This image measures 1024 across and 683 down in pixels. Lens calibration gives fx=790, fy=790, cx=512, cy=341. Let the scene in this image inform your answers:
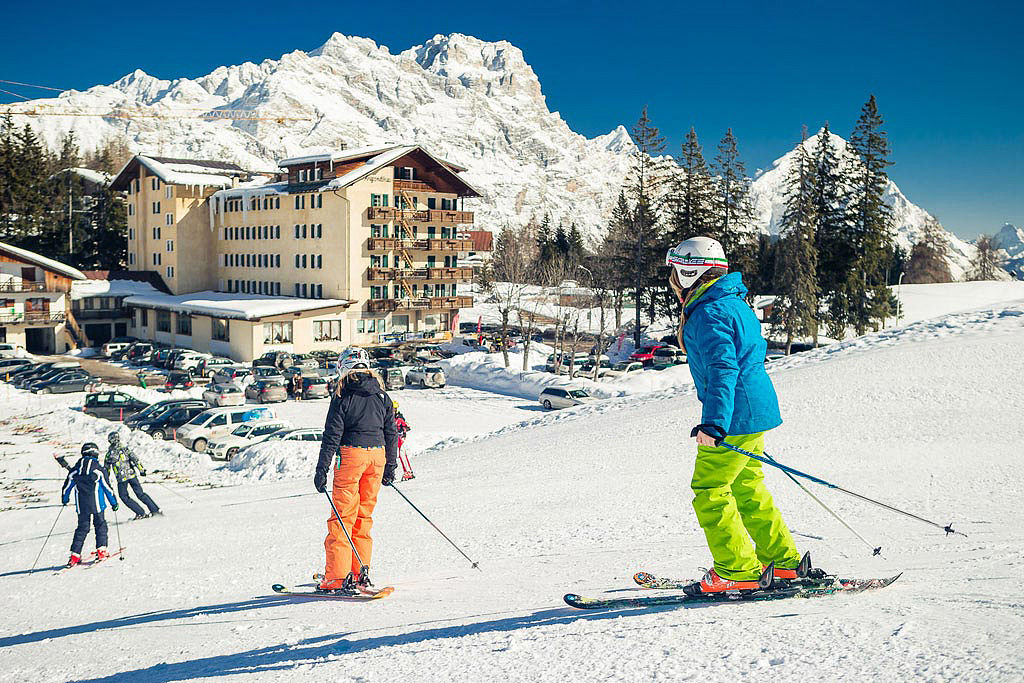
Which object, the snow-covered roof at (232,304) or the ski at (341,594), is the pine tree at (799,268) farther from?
the ski at (341,594)

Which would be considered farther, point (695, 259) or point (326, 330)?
point (326, 330)

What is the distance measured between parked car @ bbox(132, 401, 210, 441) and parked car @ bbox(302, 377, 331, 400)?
868cm

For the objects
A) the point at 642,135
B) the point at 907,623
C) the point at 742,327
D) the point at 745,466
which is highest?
the point at 642,135

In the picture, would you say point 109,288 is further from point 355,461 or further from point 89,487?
point 355,461

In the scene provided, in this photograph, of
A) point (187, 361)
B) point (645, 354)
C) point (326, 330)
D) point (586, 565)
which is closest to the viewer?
point (586, 565)

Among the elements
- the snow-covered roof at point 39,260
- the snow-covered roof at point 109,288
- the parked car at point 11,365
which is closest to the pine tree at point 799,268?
the parked car at point 11,365

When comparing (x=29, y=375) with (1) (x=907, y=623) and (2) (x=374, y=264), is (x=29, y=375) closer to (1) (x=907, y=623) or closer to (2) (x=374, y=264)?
(2) (x=374, y=264)

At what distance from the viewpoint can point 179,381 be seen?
37.5 meters

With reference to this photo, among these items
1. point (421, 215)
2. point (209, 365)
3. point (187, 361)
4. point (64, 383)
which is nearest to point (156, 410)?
point (64, 383)

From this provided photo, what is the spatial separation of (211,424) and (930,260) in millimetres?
96696

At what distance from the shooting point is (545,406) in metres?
33.2

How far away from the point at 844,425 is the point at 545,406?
22.5 metres

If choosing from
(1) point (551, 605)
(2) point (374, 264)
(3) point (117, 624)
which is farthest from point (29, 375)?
(1) point (551, 605)

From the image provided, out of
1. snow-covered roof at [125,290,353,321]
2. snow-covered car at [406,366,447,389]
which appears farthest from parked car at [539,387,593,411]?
snow-covered roof at [125,290,353,321]
